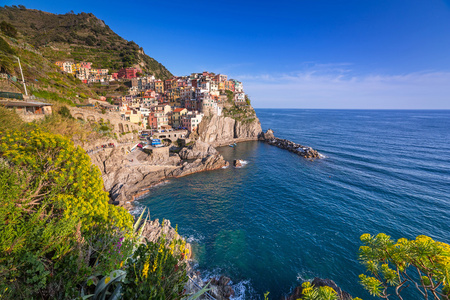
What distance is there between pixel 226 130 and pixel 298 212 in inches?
1985

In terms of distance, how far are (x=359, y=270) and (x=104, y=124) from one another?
173 ft

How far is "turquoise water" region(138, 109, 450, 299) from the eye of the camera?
1912 centimetres

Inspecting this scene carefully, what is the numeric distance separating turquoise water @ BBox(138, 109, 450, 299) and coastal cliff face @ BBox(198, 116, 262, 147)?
905 inches

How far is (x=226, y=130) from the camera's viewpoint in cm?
7400

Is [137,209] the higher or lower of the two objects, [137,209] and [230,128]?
the lower

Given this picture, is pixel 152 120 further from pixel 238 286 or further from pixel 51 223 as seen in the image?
pixel 51 223

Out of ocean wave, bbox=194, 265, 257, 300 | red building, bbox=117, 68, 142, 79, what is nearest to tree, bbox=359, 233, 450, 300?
ocean wave, bbox=194, 265, 257, 300

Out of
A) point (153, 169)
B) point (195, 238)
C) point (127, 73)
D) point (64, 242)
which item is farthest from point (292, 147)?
point (127, 73)

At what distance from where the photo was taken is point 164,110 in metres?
66.9

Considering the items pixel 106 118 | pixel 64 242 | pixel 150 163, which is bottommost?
pixel 150 163

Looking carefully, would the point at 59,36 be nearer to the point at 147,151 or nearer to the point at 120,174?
the point at 147,151

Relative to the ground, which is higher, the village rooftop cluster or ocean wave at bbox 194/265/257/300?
the village rooftop cluster

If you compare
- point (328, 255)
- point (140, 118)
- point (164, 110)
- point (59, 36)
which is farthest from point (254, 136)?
point (59, 36)

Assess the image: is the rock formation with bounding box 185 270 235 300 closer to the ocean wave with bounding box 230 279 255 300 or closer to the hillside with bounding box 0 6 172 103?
the ocean wave with bounding box 230 279 255 300
